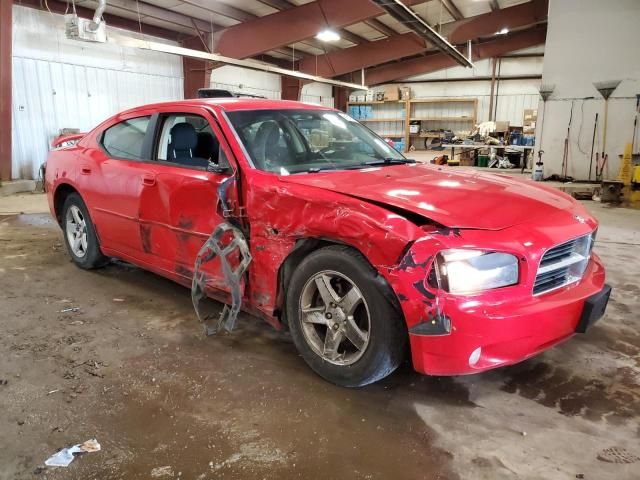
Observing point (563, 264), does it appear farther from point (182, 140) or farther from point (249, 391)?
point (182, 140)

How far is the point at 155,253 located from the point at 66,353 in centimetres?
87

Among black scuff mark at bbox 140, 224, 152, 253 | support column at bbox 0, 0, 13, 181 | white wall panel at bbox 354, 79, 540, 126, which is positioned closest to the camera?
black scuff mark at bbox 140, 224, 152, 253

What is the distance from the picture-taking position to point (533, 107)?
63.9 feet

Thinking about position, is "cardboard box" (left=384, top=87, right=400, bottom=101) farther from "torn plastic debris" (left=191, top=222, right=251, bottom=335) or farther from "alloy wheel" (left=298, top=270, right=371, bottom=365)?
"alloy wheel" (left=298, top=270, right=371, bottom=365)

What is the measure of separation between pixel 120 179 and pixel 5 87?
24.5ft

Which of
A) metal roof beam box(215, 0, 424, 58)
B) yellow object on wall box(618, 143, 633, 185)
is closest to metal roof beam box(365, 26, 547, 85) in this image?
metal roof beam box(215, 0, 424, 58)

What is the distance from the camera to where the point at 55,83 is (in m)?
10.7

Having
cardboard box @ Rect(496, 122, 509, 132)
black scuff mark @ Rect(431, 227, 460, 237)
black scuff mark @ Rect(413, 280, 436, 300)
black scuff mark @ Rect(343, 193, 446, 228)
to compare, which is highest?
cardboard box @ Rect(496, 122, 509, 132)

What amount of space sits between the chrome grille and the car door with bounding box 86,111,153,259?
2.54 m

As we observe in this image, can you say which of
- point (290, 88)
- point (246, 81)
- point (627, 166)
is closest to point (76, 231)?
point (627, 166)

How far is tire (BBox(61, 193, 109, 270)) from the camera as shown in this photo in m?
4.10

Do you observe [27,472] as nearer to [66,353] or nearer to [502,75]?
[66,353]

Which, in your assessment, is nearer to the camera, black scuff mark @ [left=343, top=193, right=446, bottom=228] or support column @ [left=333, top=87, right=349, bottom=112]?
black scuff mark @ [left=343, top=193, right=446, bottom=228]

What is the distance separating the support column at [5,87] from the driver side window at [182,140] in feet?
25.1
